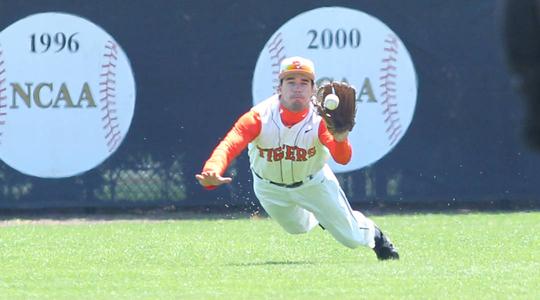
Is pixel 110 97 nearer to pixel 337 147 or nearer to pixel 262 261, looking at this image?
pixel 262 261

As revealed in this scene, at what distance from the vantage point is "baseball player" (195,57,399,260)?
758 centimetres

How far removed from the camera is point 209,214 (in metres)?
12.2

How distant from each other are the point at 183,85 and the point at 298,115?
181 inches

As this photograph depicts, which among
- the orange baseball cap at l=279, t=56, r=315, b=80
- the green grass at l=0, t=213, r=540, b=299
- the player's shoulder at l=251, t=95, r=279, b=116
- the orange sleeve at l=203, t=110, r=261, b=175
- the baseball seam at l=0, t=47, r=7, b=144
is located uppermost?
the orange baseball cap at l=279, t=56, r=315, b=80

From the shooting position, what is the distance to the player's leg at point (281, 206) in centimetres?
783

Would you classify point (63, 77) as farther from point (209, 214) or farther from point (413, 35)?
point (413, 35)

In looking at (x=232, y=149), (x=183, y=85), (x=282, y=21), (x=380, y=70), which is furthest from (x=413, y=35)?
(x=232, y=149)

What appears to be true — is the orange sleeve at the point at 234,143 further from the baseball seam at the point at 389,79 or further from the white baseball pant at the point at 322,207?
the baseball seam at the point at 389,79

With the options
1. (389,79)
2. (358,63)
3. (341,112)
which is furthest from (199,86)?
(341,112)

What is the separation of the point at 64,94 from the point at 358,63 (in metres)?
3.11

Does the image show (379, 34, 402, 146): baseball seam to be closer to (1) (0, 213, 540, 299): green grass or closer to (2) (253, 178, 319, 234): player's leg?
(1) (0, 213, 540, 299): green grass

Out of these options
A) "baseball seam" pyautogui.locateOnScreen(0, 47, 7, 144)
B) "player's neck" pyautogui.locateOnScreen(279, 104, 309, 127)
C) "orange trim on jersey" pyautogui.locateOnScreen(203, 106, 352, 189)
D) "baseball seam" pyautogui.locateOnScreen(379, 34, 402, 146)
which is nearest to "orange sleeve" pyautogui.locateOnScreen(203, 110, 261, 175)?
"orange trim on jersey" pyautogui.locateOnScreen(203, 106, 352, 189)

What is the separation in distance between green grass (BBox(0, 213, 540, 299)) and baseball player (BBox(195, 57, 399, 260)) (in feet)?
0.88

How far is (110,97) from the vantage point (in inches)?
473
